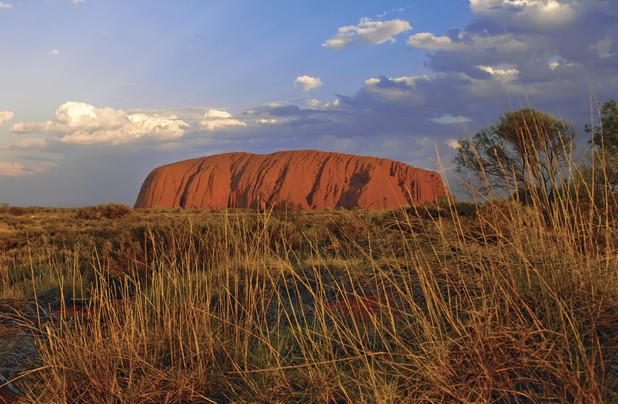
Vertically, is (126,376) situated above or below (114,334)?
below

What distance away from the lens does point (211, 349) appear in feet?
11.1

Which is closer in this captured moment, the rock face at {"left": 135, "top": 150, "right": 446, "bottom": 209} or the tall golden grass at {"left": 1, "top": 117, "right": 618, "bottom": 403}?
the tall golden grass at {"left": 1, "top": 117, "right": 618, "bottom": 403}

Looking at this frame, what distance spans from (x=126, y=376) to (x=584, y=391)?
111 inches

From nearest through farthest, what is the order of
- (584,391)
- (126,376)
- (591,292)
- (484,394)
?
(584,391) → (484,394) → (591,292) → (126,376)

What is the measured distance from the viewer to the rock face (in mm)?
49281

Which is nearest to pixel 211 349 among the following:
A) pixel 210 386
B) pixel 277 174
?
pixel 210 386

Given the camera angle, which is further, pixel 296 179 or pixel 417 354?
pixel 296 179

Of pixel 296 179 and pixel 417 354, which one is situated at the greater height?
pixel 296 179

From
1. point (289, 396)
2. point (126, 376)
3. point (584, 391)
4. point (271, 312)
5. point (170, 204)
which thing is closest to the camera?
point (584, 391)

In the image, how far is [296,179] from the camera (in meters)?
51.2

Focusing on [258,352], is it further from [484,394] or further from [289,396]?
[484,394]

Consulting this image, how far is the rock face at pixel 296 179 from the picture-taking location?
49281 millimetres

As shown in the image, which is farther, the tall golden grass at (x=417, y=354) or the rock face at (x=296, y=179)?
the rock face at (x=296, y=179)

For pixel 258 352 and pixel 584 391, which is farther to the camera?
pixel 258 352
